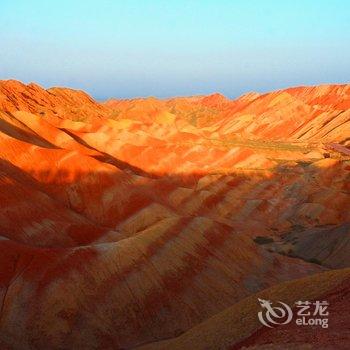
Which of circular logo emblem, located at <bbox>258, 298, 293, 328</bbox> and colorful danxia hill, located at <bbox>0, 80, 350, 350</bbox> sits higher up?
circular logo emblem, located at <bbox>258, 298, 293, 328</bbox>

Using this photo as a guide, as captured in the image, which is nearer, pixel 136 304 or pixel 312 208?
pixel 136 304

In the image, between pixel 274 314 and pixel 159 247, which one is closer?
pixel 274 314

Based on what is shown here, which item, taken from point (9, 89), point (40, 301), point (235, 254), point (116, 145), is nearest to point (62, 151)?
point (116, 145)

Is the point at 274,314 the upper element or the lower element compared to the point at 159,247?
upper

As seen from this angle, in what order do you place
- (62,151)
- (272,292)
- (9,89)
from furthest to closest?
(9,89)
(62,151)
(272,292)

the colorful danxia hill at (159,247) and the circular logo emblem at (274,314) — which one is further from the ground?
the circular logo emblem at (274,314)

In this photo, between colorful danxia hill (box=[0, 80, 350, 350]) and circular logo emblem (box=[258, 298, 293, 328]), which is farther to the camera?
colorful danxia hill (box=[0, 80, 350, 350])

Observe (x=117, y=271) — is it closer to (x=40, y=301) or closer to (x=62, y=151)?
(x=40, y=301)

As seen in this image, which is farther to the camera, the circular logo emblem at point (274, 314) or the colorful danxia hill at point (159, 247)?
the colorful danxia hill at point (159, 247)
